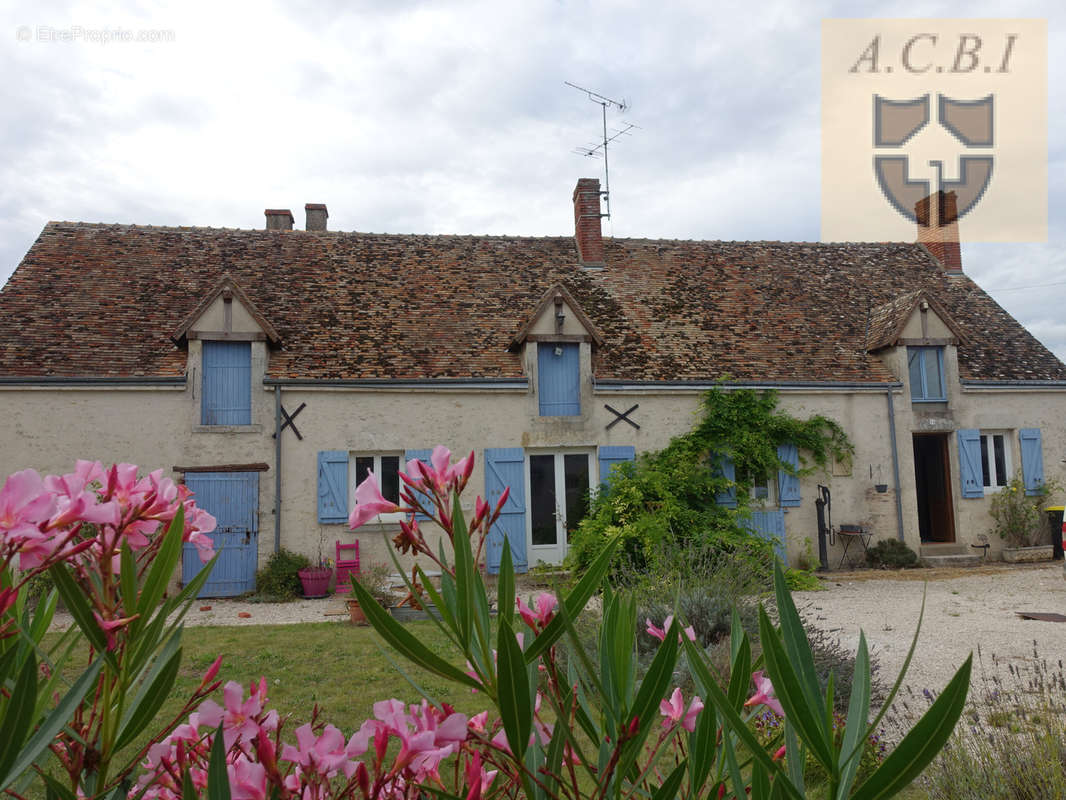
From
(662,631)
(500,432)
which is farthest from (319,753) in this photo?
(500,432)

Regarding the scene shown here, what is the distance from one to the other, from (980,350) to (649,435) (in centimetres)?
798

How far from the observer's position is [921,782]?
13.8 ft

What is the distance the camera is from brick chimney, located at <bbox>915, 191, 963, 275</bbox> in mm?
18047

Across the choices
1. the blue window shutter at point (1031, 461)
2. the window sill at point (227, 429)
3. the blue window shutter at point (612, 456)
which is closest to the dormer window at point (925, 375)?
the blue window shutter at point (1031, 461)

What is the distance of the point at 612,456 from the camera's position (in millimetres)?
13117

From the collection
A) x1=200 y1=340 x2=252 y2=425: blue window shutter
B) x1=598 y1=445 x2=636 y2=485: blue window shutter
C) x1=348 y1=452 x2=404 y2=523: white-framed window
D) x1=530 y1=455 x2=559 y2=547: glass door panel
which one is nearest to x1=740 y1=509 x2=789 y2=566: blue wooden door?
x1=598 y1=445 x2=636 y2=485: blue window shutter

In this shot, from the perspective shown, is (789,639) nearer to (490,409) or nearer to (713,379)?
(490,409)

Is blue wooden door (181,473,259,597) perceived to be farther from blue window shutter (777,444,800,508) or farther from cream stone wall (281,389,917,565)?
blue window shutter (777,444,800,508)

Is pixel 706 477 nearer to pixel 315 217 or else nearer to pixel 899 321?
pixel 899 321

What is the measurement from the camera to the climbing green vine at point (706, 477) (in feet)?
37.3

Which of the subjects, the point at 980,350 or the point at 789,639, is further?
the point at 980,350

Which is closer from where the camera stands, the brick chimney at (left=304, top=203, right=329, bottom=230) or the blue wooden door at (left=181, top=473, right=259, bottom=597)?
the blue wooden door at (left=181, top=473, right=259, bottom=597)

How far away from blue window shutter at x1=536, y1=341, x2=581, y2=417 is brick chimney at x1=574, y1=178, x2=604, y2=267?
3.76m

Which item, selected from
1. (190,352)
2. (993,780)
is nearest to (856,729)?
(993,780)
